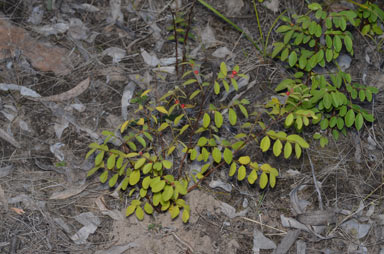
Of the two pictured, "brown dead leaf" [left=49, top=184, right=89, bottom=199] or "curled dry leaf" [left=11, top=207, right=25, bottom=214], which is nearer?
"curled dry leaf" [left=11, top=207, right=25, bottom=214]

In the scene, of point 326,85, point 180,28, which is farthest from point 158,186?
point 180,28

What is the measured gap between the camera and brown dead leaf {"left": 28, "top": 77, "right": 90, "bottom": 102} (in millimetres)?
2768

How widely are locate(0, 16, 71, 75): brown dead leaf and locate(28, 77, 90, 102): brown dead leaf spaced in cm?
16

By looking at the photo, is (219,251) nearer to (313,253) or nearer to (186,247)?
(186,247)

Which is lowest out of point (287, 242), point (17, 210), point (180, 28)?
point (17, 210)

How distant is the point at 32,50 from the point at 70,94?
483 millimetres

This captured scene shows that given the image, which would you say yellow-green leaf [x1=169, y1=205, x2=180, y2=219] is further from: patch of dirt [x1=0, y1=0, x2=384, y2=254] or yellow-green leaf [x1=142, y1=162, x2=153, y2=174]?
yellow-green leaf [x1=142, y1=162, x2=153, y2=174]

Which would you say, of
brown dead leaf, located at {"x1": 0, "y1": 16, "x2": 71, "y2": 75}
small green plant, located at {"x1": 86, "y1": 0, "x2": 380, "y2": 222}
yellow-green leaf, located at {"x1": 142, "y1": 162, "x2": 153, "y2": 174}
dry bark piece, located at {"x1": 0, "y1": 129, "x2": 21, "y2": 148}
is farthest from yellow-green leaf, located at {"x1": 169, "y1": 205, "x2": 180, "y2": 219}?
brown dead leaf, located at {"x1": 0, "y1": 16, "x2": 71, "y2": 75}

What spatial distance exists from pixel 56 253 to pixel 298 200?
1428 millimetres

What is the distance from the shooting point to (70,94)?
281cm

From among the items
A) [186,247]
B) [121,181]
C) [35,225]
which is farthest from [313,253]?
[35,225]

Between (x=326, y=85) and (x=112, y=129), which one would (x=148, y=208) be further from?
(x=326, y=85)

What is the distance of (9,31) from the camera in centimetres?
300

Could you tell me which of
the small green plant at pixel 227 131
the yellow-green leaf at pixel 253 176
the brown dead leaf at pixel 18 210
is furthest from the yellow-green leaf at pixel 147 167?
the brown dead leaf at pixel 18 210
